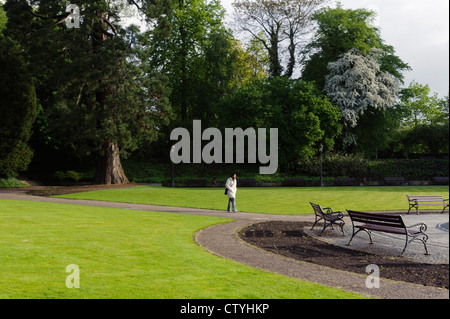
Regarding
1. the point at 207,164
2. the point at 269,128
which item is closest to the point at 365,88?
the point at 269,128

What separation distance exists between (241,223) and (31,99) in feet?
86.9

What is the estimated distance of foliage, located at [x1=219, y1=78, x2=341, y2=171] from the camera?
39.0 m

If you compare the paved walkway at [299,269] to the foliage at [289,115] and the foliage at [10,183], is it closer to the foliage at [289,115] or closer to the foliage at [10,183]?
the foliage at [10,183]

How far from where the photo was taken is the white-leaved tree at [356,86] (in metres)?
41.4

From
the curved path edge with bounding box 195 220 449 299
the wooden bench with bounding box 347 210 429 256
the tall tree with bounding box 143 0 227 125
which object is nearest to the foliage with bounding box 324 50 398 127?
the tall tree with bounding box 143 0 227 125

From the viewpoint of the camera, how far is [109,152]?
111 feet

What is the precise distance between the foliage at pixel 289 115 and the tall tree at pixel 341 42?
5.75 meters

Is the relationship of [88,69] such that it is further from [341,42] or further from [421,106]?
[421,106]

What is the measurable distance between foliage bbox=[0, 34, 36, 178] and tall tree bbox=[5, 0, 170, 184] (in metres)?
1.54

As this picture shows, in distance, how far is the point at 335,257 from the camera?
30.0 feet

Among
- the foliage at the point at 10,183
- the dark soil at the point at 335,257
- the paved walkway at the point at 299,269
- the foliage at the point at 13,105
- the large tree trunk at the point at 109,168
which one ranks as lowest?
the dark soil at the point at 335,257

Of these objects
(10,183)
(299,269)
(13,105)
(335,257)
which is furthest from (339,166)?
(299,269)

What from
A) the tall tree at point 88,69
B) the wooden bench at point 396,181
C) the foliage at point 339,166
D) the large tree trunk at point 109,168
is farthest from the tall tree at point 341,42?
the large tree trunk at point 109,168

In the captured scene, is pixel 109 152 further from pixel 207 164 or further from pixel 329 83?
pixel 329 83
